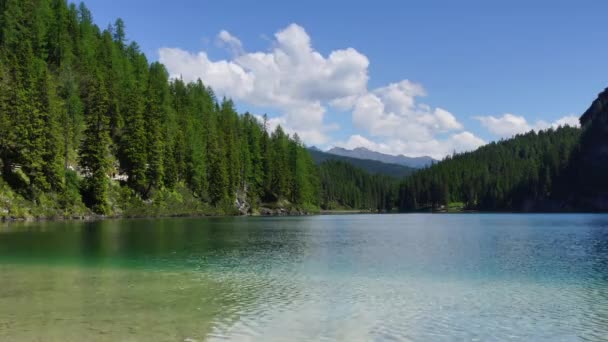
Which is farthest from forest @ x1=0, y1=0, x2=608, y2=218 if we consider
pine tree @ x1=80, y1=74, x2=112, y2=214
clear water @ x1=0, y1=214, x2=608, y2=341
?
clear water @ x1=0, y1=214, x2=608, y2=341

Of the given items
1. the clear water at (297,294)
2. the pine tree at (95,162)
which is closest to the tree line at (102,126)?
the pine tree at (95,162)

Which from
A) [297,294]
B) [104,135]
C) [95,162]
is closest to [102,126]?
[104,135]

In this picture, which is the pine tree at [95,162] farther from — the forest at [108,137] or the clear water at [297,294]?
the clear water at [297,294]

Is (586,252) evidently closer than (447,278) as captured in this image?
No

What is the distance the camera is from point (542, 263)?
112 feet

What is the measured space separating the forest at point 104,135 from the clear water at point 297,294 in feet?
147

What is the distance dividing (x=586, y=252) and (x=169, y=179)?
90637 mm

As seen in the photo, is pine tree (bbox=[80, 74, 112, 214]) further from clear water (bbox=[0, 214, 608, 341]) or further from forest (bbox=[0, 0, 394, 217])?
clear water (bbox=[0, 214, 608, 341])

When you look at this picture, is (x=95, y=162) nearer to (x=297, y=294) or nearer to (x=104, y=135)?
(x=104, y=135)

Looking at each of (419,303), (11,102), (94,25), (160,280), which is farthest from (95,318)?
(94,25)

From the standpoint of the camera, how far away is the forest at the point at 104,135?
7912 cm

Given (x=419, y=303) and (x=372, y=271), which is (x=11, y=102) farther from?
(x=419, y=303)

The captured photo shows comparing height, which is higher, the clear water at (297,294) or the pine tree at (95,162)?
the pine tree at (95,162)

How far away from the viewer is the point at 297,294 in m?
22.8
